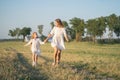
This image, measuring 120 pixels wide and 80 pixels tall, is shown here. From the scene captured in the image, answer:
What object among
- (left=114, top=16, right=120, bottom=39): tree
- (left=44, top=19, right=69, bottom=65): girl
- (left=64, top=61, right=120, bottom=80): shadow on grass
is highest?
(left=114, top=16, right=120, bottom=39): tree

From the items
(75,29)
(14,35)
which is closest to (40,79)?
(75,29)

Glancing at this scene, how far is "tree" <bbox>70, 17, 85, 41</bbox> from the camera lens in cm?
11246

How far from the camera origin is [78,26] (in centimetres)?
11394

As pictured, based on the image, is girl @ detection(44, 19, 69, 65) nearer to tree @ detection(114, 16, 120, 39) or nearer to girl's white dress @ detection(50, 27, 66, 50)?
girl's white dress @ detection(50, 27, 66, 50)

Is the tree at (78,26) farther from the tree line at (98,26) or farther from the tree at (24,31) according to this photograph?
the tree at (24,31)

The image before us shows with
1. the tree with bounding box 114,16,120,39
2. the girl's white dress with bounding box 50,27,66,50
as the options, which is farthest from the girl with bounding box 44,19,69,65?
the tree with bounding box 114,16,120,39

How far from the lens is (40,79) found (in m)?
9.28

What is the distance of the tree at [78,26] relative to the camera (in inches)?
4427

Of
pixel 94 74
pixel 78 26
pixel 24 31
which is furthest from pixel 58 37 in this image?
pixel 24 31

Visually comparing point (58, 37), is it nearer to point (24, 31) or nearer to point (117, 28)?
point (117, 28)

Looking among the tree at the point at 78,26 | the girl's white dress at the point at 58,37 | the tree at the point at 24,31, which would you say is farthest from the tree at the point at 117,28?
the girl's white dress at the point at 58,37

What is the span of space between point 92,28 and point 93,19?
19.1 ft

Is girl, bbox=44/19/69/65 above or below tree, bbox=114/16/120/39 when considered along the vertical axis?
below

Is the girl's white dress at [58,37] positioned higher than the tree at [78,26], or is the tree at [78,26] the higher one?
the tree at [78,26]
